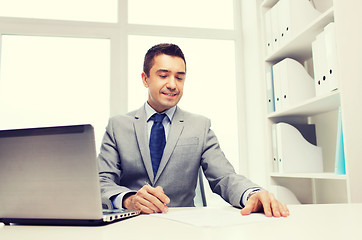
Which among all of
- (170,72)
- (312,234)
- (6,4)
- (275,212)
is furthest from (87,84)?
(312,234)

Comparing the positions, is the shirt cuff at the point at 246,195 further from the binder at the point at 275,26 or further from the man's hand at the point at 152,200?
the binder at the point at 275,26

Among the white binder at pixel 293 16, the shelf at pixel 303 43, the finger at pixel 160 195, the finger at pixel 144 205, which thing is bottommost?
the finger at pixel 144 205

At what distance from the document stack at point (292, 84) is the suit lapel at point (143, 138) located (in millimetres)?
844

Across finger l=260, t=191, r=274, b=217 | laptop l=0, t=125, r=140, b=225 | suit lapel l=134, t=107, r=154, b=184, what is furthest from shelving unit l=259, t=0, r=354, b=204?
laptop l=0, t=125, r=140, b=225

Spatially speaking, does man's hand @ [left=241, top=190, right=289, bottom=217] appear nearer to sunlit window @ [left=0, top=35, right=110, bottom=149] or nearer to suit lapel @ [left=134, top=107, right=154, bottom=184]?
suit lapel @ [left=134, top=107, right=154, bottom=184]

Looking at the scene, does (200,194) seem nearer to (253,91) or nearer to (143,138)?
(143,138)

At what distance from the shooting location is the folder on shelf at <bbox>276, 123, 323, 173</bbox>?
181cm

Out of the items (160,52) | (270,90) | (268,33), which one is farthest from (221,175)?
(268,33)

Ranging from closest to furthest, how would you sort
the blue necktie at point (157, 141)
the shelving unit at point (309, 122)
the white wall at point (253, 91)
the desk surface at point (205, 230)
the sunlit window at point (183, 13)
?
1. the desk surface at point (205, 230)
2. the blue necktie at point (157, 141)
3. the shelving unit at point (309, 122)
4. the white wall at point (253, 91)
5. the sunlit window at point (183, 13)

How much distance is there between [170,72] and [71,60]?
4.65 ft

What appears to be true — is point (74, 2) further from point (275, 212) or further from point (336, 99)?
point (275, 212)

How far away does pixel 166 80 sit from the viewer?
1.51m

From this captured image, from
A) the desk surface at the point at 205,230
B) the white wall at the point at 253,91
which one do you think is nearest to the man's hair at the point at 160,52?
the desk surface at the point at 205,230

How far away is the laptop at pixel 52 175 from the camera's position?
63cm
